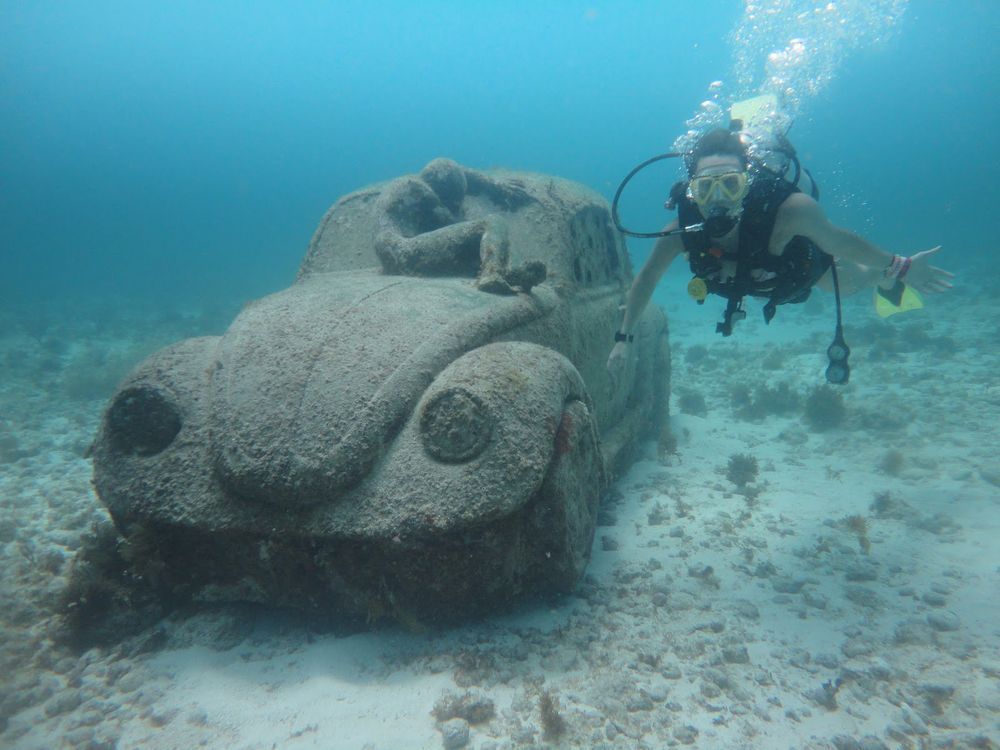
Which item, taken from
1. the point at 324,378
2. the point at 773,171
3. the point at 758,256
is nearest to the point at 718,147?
the point at 773,171

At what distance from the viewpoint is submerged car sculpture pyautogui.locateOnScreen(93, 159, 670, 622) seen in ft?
8.68

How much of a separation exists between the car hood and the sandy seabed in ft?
3.43

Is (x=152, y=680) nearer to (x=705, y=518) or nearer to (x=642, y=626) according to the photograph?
(x=642, y=626)

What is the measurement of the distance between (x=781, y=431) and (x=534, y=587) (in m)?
6.21

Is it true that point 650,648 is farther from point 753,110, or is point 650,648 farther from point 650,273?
point 753,110

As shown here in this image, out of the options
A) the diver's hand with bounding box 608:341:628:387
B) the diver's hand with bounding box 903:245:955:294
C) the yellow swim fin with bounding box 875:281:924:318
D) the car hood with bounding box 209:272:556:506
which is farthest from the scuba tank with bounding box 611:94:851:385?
the car hood with bounding box 209:272:556:506

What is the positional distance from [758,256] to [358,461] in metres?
3.69

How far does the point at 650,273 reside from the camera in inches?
195

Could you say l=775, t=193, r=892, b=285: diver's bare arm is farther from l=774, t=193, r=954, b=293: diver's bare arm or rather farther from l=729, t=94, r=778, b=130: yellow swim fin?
l=729, t=94, r=778, b=130: yellow swim fin

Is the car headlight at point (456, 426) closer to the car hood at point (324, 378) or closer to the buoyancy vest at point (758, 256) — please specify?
the car hood at point (324, 378)

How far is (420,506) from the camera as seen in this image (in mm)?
2568

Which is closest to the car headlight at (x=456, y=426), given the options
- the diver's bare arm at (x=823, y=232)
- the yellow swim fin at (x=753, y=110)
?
the diver's bare arm at (x=823, y=232)

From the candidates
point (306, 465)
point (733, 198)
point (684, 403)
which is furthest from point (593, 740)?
point (684, 403)

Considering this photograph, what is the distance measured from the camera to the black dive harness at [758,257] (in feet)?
13.8
